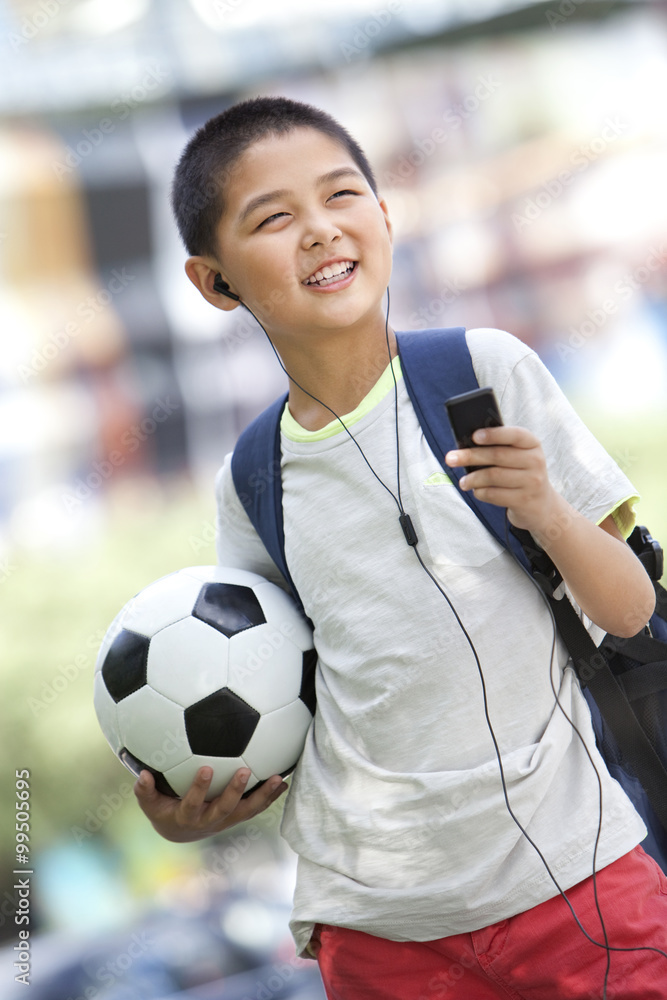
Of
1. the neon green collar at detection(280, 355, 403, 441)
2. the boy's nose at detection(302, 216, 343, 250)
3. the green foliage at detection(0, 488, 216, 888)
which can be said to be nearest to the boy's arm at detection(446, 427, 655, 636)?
the neon green collar at detection(280, 355, 403, 441)

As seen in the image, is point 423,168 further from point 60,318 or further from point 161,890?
point 161,890

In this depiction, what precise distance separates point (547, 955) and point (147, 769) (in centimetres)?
61

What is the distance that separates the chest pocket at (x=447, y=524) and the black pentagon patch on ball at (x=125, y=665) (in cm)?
47

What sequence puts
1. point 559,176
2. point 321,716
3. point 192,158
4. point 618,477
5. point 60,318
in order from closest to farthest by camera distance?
point 618,477 < point 321,716 < point 192,158 < point 60,318 < point 559,176

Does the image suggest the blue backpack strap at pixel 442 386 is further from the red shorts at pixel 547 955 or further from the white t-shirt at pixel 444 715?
the red shorts at pixel 547 955

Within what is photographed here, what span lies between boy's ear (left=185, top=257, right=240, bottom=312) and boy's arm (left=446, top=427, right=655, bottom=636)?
61cm

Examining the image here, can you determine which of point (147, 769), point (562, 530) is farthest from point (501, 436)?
point (147, 769)

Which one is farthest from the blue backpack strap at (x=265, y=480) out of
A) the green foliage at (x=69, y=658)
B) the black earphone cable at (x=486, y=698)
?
the green foliage at (x=69, y=658)

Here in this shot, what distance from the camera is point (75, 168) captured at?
172 inches

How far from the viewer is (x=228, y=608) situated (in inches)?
50.8

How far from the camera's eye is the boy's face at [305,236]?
1.18 metres

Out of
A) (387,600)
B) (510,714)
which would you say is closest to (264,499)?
(387,600)

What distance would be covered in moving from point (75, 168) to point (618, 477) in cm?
405

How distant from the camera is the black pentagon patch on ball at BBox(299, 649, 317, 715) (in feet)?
4.14
